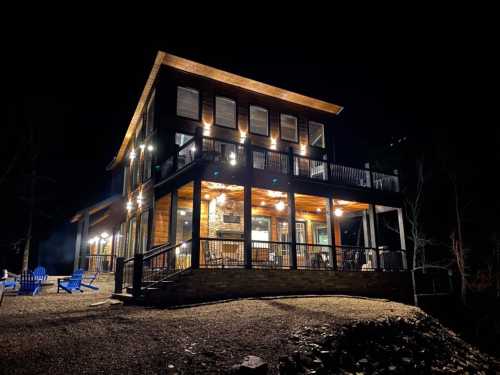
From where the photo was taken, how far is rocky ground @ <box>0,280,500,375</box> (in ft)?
16.3

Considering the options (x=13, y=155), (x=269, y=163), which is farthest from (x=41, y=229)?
(x=269, y=163)

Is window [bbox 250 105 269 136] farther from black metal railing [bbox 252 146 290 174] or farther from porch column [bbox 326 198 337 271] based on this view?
porch column [bbox 326 198 337 271]

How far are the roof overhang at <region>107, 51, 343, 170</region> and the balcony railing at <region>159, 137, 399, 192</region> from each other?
358 cm

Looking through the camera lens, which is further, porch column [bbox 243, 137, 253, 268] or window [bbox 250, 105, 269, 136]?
window [bbox 250, 105, 269, 136]

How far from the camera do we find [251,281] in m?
11.5

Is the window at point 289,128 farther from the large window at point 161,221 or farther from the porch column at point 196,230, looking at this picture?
the porch column at point 196,230

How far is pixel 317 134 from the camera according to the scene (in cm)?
2002

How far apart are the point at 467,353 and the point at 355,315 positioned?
364 centimetres

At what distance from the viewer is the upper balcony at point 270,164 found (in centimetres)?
1305

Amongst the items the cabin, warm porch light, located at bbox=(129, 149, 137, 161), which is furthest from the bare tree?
warm porch light, located at bbox=(129, 149, 137, 161)

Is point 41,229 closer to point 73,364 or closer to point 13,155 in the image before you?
point 13,155

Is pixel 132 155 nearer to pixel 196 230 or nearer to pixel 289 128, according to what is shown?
pixel 289 128

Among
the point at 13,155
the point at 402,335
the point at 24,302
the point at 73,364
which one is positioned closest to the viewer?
the point at 73,364

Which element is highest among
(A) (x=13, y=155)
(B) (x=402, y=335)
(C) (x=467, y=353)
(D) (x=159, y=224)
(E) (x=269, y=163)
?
(A) (x=13, y=155)
